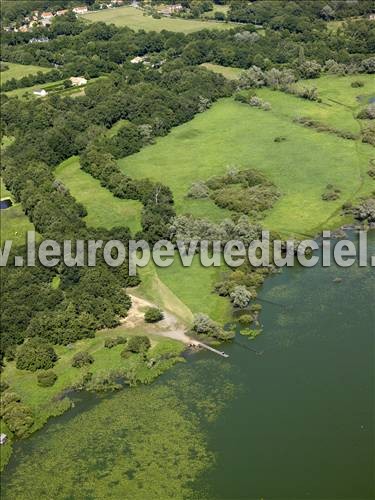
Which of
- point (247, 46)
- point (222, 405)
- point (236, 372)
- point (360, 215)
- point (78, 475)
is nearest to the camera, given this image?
point (78, 475)

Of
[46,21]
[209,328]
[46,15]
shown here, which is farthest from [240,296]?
[46,15]

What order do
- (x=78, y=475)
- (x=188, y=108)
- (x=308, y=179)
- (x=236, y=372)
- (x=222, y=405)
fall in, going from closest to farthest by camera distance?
(x=78, y=475) < (x=222, y=405) < (x=236, y=372) < (x=308, y=179) < (x=188, y=108)

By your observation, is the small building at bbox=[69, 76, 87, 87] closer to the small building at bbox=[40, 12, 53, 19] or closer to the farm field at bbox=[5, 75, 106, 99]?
the farm field at bbox=[5, 75, 106, 99]

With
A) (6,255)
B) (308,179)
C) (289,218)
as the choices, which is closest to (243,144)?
(308,179)

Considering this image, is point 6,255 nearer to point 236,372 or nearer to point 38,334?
point 38,334

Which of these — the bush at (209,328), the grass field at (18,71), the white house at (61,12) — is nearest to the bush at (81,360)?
the bush at (209,328)
